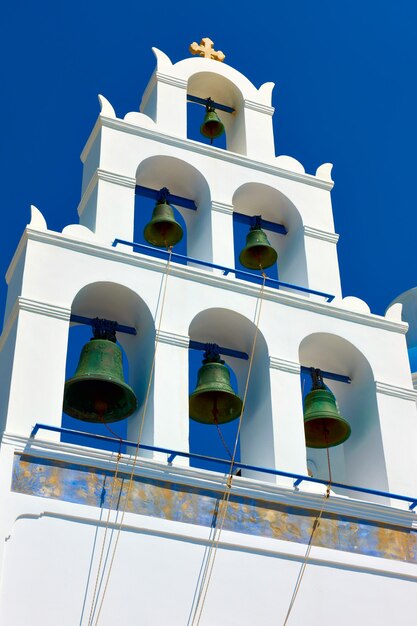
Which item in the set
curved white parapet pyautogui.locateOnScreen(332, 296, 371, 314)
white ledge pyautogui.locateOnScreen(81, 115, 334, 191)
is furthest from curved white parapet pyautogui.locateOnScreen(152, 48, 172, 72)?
curved white parapet pyautogui.locateOnScreen(332, 296, 371, 314)

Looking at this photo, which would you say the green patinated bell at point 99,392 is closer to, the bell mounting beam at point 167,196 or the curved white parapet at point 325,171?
the bell mounting beam at point 167,196

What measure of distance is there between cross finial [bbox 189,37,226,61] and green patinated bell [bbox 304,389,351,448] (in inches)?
207

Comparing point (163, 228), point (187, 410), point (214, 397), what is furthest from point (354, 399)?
point (163, 228)

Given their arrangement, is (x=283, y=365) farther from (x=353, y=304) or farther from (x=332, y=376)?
(x=353, y=304)

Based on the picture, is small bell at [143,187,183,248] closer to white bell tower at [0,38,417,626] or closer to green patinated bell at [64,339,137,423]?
white bell tower at [0,38,417,626]

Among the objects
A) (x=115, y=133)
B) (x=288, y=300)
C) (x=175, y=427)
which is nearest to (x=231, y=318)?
(x=288, y=300)

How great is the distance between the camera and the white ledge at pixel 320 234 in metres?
16.1

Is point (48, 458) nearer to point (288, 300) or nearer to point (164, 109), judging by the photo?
point (288, 300)

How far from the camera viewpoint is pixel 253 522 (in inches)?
508

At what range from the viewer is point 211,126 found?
17297 millimetres

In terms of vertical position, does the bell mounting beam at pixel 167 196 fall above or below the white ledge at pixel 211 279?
above

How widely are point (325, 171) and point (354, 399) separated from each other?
3.30m

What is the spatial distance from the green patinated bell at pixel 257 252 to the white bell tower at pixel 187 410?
28 centimetres

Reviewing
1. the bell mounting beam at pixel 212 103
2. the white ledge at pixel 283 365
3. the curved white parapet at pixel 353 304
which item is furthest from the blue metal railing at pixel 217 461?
the bell mounting beam at pixel 212 103
